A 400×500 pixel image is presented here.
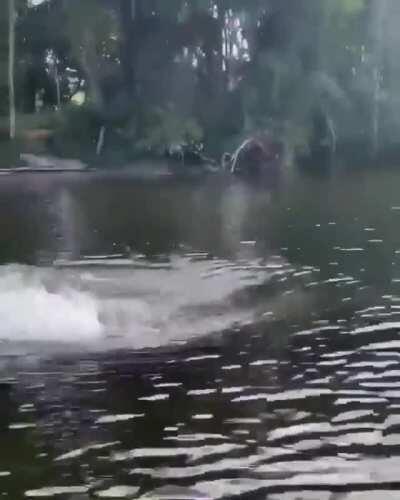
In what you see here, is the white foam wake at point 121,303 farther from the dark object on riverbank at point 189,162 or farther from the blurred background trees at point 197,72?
the dark object on riverbank at point 189,162

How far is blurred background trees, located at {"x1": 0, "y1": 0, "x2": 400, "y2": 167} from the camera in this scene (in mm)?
7125

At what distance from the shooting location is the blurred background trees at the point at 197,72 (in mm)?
7125

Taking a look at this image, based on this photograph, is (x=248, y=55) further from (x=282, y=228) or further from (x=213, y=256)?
(x=213, y=256)

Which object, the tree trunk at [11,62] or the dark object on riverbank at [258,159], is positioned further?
the dark object on riverbank at [258,159]

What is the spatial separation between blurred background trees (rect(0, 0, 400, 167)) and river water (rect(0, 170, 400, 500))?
531mm

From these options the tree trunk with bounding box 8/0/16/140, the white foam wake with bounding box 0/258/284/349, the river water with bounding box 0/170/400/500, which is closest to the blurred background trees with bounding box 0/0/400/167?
the tree trunk with bounding box 8/0/16/140

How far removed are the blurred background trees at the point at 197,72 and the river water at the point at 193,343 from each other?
0.53 metres

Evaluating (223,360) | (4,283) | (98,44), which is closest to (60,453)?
(223,360)

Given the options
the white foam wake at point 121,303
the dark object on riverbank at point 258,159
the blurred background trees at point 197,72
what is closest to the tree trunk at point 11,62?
the blurred background trees at point 197,72

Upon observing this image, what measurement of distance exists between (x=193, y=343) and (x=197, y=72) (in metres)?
3.90

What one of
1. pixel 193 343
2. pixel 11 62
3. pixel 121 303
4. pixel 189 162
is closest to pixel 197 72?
pixel 189 162

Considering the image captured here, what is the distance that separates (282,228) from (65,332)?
10.5 feet

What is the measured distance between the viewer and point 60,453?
10.2 feet

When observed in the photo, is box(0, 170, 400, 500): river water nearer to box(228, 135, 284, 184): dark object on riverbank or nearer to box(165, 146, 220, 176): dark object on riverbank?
box(165, 146, 220, 176): dark object on riverbank
